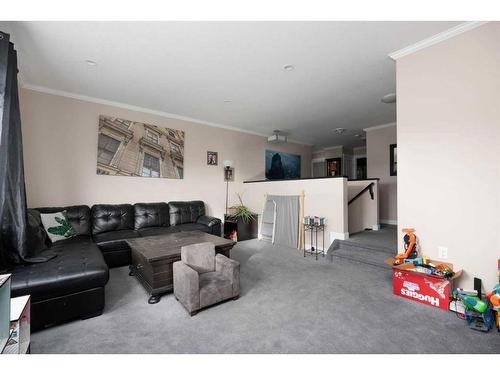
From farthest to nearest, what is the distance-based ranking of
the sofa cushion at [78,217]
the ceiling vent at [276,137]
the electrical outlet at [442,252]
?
the ceiling vent at [276,137] < the sofa cushion at [78,217] < the electrical outlet at [442,252]

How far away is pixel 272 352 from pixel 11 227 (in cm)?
264

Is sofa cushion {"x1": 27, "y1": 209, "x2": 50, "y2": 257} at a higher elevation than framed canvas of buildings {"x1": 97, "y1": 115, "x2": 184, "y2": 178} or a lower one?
lower

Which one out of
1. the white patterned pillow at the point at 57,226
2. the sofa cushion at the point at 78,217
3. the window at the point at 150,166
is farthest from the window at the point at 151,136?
the white patterned pillow at the point at 57,226

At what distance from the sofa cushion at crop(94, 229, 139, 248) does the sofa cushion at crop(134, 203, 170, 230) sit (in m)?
0.32

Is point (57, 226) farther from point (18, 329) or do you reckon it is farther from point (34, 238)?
point (18, 329)

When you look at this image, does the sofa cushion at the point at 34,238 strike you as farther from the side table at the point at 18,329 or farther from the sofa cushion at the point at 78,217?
the side table at the point at 18,329

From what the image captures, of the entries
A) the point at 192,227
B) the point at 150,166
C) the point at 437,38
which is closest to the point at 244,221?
the point at 192,227

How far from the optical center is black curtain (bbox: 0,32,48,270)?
2.01 metres

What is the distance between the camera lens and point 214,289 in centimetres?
213

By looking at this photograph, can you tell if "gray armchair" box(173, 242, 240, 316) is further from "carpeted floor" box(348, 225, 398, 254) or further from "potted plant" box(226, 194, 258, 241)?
"potted plant" box(226, 194, 258, 241)

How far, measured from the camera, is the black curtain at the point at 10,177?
2.01m

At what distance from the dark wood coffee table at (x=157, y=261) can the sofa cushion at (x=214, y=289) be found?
391mm

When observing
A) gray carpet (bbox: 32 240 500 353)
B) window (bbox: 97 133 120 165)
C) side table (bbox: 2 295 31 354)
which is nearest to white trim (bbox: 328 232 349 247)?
gray carpet (bbox: 32 240 500 353)
